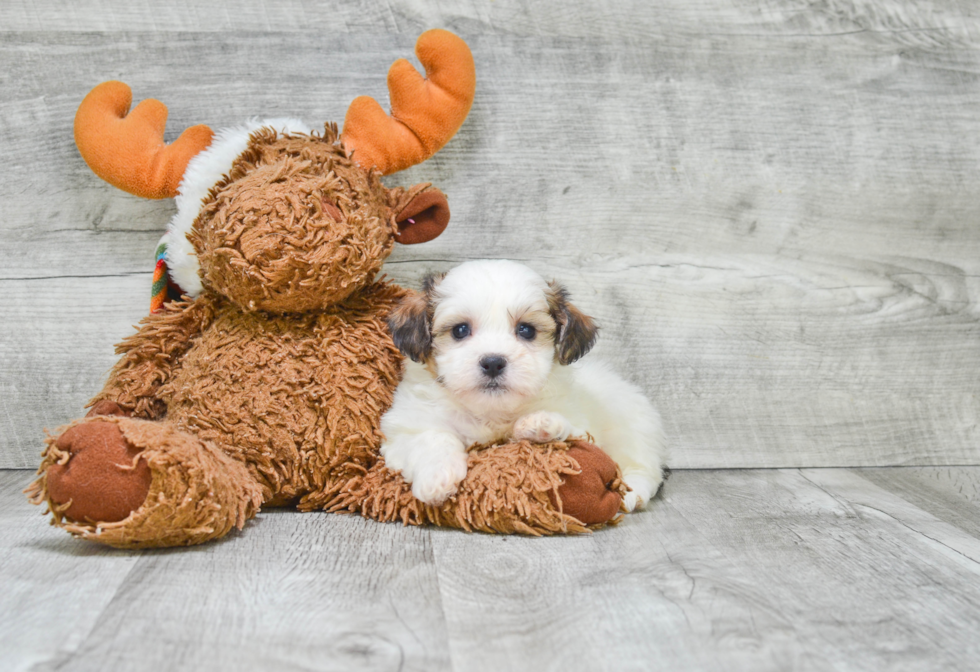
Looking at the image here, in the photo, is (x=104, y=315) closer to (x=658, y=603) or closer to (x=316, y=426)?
(x=316, y=426)

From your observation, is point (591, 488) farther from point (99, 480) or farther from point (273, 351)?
point (99, 480)

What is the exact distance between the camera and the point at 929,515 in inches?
74.2

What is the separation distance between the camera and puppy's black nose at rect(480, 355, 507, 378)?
62.2 inches

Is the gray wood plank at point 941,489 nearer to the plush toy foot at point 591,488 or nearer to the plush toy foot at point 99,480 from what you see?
the plush toy foot at point 591,488

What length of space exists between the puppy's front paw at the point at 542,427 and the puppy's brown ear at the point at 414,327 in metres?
0.25

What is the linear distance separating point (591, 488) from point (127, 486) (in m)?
0.84

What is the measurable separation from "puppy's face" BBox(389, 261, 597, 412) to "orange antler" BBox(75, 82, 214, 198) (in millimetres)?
616

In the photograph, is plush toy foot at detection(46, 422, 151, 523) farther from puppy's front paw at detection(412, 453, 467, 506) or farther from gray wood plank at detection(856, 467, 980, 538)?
gray wood plank at detection(856, 467, 980, 538)

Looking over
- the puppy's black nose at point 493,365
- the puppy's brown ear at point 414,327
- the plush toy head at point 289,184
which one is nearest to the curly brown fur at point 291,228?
the plush toy head at point 289,184

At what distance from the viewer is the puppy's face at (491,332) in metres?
1.60

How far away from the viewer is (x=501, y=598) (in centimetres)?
127

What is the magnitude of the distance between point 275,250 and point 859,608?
1205 millimetres

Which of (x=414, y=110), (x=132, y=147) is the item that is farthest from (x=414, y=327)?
(x=132, y=147)

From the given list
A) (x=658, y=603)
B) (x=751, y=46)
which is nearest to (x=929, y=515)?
(x=658, y=603)
